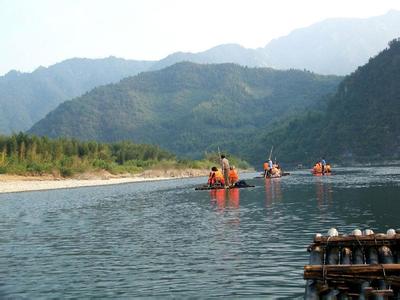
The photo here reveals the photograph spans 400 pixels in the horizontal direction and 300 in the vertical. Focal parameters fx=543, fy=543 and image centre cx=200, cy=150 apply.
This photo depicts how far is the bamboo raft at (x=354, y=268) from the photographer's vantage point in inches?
447

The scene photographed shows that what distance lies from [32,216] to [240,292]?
2679 centimetres

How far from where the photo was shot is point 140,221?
31.9 meters

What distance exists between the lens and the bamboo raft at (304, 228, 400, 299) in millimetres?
11344

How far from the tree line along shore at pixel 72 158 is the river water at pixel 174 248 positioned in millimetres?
56395

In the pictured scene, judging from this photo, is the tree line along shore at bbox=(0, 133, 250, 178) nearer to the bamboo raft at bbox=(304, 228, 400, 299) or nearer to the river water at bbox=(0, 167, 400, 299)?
the river water at bbox=(0, 167, 400, 299)

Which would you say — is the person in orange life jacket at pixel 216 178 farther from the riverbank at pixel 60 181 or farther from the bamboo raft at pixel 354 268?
the bamboo raft at pixel 354 268

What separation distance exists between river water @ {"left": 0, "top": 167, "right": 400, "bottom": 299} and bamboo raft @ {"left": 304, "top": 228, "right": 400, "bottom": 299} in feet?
4.35

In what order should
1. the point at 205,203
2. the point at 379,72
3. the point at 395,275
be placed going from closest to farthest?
the point at 395,275 → the point at 205,203 → the point at 379,72

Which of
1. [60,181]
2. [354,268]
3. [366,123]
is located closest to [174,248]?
[354,268]

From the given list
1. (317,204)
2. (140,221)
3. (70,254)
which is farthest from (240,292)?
(317,204)

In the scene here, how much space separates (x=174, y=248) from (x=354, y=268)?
1078cm

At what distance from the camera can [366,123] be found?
176 meters

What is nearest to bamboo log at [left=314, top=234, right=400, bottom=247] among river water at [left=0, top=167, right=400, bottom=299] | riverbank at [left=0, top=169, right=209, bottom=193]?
river water at [left=0, top=167, right=400, bottom=299]

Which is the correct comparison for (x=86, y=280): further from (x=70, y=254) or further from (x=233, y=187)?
(x=233, y=187)
